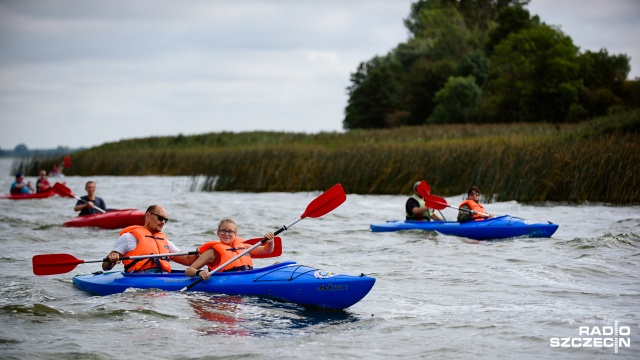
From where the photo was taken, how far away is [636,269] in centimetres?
998

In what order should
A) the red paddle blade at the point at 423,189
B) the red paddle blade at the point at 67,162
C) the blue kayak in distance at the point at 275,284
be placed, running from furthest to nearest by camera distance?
the red paddle blade at the point at 67,162, the red paddle blade at the point at 423,189, the blue kayak in distance at the point at 275,284

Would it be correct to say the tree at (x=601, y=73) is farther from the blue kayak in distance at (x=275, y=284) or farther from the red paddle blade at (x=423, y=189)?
the blue kayak in distance at (x=275, y=284)

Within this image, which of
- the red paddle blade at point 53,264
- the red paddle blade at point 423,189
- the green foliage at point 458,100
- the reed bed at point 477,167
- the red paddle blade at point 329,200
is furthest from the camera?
the green foliage at point 458,100

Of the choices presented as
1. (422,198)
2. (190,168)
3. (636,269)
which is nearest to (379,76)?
(190,168)

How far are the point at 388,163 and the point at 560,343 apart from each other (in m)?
14.4

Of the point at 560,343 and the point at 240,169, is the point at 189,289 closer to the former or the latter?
the point at 560,343

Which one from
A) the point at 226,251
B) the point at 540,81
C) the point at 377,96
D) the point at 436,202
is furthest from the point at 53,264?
the point at 377,96

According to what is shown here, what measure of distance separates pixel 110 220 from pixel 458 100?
35.7 meters

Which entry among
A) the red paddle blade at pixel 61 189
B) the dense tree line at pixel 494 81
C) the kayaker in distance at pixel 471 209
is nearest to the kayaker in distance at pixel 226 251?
the kayaker in distance at pixel 471 209

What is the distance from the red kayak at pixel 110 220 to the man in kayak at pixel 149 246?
6.39m

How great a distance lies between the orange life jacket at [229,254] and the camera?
825cm

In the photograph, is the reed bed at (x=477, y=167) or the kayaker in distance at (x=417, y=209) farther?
the reed bed at (x=477, y=167)

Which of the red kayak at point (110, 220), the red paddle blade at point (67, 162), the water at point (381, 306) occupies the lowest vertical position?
the water at point (381, 306)

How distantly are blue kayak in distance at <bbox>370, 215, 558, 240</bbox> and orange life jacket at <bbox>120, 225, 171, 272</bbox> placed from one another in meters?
5.95
